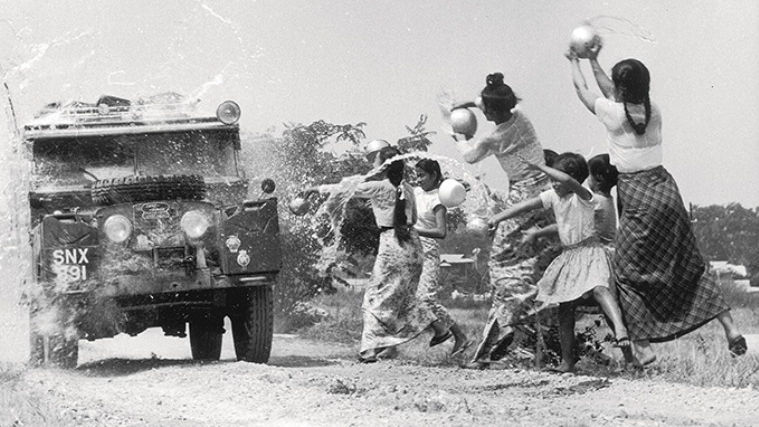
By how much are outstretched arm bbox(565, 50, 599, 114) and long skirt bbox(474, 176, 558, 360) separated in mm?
966

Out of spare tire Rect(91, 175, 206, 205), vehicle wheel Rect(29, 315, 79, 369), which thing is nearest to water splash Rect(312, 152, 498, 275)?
spare tire Rect(91, 175, 206, 205)

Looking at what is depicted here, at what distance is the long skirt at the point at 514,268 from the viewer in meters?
8.27

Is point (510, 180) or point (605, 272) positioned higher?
point (510, 180)

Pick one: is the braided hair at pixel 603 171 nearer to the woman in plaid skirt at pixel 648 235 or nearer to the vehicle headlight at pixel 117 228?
the woman in plaid skirt at pixel 648 235

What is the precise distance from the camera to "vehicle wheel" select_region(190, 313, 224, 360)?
32.4 feet

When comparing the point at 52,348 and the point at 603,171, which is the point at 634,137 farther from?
the point at 52,348

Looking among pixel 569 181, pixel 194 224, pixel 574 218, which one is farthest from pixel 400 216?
pixel 569 181

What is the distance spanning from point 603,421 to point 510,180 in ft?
10.5

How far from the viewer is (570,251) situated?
784 centimetres

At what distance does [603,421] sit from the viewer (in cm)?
557

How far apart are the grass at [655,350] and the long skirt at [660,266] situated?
321 mm

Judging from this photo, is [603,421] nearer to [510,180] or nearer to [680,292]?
[680,292]

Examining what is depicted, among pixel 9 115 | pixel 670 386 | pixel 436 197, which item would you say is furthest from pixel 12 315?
pixel 670 386

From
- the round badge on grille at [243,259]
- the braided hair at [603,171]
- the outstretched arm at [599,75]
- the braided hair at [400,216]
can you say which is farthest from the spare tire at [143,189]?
the outstretched arm at [599,75]
